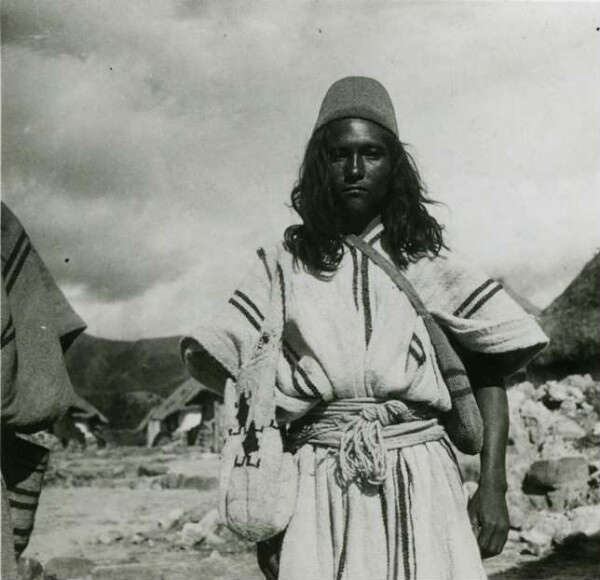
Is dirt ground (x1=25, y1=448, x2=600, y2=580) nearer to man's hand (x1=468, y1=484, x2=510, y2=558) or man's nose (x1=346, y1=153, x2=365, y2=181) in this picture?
man's hand (x1=468, y1=484, x2=510, y2=558)

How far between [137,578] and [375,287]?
16.9 ft

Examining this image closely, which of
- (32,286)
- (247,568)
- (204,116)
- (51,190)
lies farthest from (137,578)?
(32,286)

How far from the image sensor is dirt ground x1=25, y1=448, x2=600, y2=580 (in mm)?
5910

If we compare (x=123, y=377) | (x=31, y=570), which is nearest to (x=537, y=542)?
(x=31, y=570)

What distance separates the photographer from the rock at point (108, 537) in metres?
8.34

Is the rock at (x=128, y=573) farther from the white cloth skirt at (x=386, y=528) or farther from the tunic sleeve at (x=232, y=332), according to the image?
the white cloth skirt at (x=386, y=528)

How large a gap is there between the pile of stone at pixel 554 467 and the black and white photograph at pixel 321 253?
0.03 m

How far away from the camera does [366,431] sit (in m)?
Answer: 2.10

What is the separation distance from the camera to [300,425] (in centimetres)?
225

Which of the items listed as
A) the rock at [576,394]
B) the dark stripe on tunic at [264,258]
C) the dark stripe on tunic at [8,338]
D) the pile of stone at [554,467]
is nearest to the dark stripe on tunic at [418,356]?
the dark stripe on tunic at [264,258]

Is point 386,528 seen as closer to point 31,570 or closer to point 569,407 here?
point 31,570

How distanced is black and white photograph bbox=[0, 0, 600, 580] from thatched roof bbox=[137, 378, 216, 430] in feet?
57.5

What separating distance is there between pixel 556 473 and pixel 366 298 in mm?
5465

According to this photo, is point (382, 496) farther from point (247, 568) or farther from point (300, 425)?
point (247, 568)
